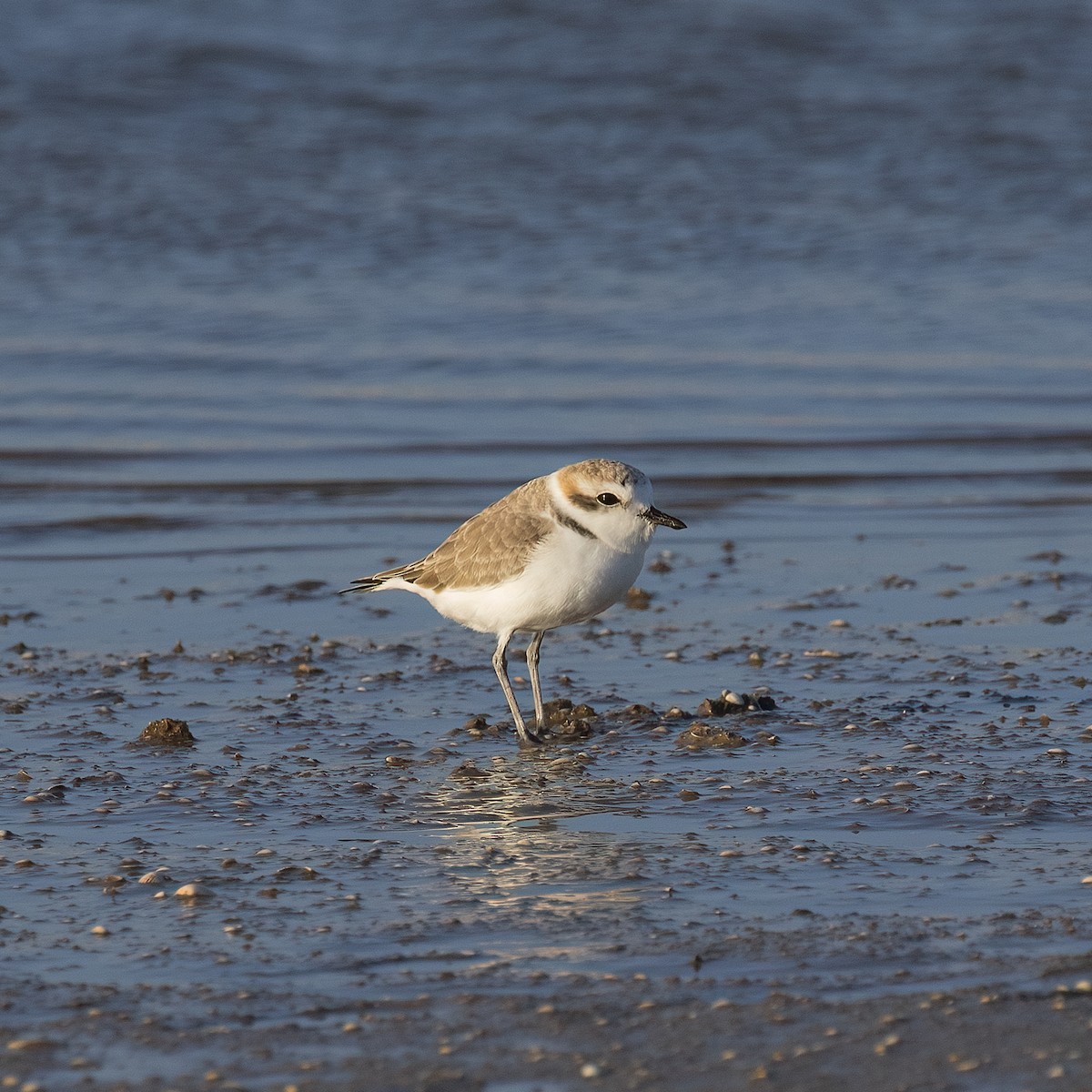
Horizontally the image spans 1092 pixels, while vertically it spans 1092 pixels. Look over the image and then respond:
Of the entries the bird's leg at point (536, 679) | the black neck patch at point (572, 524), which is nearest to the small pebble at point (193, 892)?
the bird's leg at point (536, 679)

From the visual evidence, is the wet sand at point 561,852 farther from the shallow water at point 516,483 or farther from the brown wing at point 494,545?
the brown wing at point 494,545

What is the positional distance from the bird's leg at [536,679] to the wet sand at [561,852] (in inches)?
4.4

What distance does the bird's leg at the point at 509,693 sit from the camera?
649 cm

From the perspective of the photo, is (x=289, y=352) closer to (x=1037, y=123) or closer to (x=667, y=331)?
(x=667, y=331)

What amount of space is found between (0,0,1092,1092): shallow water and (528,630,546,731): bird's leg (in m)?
0.20

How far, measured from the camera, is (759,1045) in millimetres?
3797

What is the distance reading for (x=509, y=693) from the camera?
6.61m

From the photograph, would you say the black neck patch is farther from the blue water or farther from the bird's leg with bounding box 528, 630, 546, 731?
the blue water

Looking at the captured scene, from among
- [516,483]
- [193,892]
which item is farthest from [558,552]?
[516,483]

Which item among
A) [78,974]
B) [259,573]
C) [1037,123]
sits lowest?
[259,573]

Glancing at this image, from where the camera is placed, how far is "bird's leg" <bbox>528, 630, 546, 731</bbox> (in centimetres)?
671

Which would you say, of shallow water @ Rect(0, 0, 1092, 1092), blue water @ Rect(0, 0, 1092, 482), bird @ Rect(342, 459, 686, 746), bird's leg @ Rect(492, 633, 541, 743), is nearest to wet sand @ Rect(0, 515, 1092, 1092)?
shallow water @ Rect(0, 0, 1092, 1092)

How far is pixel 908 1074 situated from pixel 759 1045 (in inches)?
12.7

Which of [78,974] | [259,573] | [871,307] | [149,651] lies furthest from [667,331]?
[78,974]
